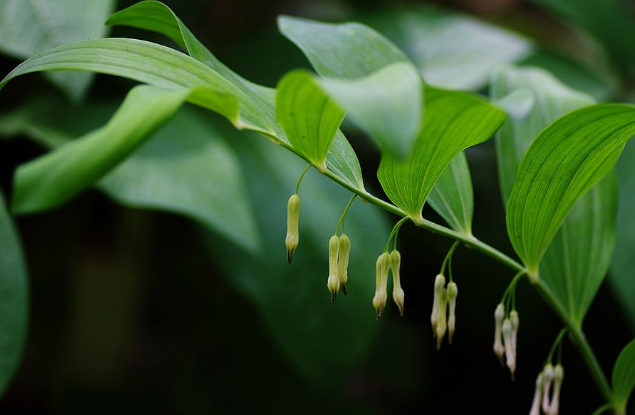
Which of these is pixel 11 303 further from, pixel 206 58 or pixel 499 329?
pixel 499 329

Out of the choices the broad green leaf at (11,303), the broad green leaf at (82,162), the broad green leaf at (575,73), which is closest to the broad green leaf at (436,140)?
the broad green leaf at (82,162)

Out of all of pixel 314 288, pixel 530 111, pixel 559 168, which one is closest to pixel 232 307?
pixel 314 288

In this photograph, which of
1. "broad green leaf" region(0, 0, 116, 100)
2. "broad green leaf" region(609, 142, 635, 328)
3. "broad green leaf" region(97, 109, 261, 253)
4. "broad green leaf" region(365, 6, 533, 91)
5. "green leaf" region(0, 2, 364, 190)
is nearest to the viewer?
"green leaf" region(0, 2, 364, 190)

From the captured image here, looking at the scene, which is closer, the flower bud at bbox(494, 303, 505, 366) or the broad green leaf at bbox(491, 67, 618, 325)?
the flower bud at bbox(494, 303, 505, 366)

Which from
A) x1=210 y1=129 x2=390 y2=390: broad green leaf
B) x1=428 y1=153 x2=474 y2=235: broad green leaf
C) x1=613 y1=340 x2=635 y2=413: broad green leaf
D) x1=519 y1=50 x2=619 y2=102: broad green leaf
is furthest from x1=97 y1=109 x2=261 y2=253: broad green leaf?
x1=519 y1=50 x2=619 y2=102: broad green leaf

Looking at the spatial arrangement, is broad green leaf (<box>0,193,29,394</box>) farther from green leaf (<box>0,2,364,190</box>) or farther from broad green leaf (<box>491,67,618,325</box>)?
broad green leaf (<box>491,67,618,325</box>)

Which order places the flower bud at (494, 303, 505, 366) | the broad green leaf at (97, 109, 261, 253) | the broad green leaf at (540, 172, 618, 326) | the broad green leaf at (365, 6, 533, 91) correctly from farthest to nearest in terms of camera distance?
1. the broad green leaf at (365, 6, 533, 91)
2. the broad green leaf at (97, 109, 261, 253)
3. the broad green leaf at (540, 172, 618, 326)
4. the flower bud at (494, 303, 505, 366)
